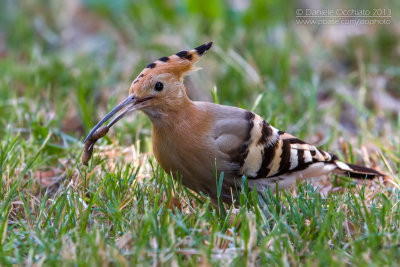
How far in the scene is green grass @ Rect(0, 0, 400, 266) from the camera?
2.16 meters

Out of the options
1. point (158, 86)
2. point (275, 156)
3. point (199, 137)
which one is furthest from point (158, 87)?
point (275, 156)

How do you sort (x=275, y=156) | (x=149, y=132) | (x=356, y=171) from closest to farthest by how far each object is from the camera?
(x=275, y=156), (x=356, y=171), (x=149, y=132)

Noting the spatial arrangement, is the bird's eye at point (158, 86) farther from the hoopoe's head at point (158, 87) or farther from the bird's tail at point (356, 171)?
the bird's tail at point (356, 171)

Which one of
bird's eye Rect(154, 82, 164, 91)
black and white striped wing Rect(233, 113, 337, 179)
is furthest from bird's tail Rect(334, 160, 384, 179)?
bird's eye Rect(154, 82, 164, 91)

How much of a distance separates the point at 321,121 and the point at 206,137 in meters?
1.85

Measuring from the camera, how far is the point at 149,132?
3.70 metres

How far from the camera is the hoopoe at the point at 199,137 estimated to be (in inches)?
105

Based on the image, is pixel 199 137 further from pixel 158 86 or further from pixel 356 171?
pixel 356 171

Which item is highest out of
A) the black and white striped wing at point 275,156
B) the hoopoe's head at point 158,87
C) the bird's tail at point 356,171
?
the hoopoe's head at point 158,87

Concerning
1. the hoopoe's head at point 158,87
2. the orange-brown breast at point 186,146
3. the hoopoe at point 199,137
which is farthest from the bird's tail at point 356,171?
the hoopoe's head at point 158,87

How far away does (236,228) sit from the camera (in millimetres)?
2336

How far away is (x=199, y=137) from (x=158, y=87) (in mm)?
287

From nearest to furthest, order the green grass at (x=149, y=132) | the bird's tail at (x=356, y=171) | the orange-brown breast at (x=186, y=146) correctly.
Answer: the green grass at (x=149, y=132), the orange-brown breast at (x=186, y=146), the bird's tail at (x=356, y=171)

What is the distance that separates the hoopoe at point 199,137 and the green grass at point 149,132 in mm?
125
